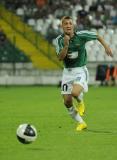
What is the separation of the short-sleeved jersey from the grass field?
136 cm

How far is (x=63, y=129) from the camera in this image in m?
14.8

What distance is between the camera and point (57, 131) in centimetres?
1441

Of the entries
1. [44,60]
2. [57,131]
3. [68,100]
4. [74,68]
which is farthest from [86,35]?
[44,60]

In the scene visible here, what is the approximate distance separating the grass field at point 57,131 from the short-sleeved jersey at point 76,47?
136 cm

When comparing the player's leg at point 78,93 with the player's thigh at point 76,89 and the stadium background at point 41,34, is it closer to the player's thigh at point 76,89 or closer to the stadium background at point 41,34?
the player's thigh at point 76,89

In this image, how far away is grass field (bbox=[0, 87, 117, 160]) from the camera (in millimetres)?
11070

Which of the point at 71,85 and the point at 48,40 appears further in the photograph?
the point at 48,40

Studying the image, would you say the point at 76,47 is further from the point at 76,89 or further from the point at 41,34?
the point at 41,34

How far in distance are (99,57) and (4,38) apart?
4993 millimetres

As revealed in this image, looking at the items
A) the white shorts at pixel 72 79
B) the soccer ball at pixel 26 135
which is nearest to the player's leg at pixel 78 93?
the white shorts at pixel 72 79

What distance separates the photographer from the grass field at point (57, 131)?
1107cm

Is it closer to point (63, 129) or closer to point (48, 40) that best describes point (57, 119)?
point (63, 129)

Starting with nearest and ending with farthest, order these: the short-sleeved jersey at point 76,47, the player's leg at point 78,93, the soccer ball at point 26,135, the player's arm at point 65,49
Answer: the soccer ball at point 26,135 < the player's arm at point 65,49 < the player's leg at point 78,93 < the short-sleeved jersey at point 76,47

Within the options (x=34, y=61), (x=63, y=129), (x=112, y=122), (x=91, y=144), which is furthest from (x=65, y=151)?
(x=34, y=61)
